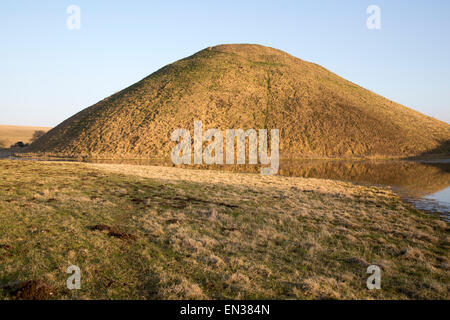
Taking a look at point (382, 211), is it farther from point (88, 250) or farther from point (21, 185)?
point (21, 185)

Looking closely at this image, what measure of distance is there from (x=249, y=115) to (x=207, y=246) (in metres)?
78.4

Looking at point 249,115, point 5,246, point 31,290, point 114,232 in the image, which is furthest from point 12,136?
point 31,290

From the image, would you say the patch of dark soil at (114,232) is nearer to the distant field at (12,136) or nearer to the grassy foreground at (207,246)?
the grassy foreground at (207,246)

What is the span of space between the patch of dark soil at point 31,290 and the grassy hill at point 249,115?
63062 mm

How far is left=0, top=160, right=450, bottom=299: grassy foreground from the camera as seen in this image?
7793 mm

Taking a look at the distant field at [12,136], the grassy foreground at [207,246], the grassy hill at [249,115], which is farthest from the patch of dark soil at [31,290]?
the distant field at [12,136]

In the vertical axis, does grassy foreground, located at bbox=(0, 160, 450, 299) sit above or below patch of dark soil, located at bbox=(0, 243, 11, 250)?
below

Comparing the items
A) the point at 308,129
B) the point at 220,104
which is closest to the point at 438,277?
the point at 308,129

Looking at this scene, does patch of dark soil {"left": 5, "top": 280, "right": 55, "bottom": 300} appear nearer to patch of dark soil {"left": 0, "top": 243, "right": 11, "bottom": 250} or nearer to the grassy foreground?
the grassy foreground

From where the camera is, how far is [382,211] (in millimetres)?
19016

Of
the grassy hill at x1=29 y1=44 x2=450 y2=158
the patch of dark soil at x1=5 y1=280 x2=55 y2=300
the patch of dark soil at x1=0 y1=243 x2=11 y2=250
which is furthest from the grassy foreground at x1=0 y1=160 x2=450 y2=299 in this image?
the grassy hill at x1=29 y1=44 x2=450 y2=158

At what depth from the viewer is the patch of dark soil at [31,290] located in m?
6.79

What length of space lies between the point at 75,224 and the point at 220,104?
8004 centimetres

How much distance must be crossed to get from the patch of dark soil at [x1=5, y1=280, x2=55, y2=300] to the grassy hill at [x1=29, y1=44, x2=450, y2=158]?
207ft
